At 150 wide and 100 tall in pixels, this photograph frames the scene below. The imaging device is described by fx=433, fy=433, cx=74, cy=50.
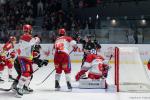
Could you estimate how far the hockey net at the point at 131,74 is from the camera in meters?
8.74

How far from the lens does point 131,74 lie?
29.3ft

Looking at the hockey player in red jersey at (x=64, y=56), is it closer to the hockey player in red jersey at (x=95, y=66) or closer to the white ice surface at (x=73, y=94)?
the white ice surface at (x=73, y=94)

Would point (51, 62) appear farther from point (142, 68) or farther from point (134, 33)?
point (142, 68)

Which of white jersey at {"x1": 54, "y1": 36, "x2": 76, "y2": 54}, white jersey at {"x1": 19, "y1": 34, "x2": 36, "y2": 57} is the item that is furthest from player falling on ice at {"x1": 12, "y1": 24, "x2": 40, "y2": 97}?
white jersey at {"x1": 54, "y1": 36, "x2": 76, "y2": 54}

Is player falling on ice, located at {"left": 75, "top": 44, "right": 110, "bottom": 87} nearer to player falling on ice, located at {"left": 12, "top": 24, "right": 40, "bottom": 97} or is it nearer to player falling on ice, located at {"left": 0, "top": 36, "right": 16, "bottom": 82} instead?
player falling on ice, located at {"left": 12, "top": 24, "right": 40, "bottom": 97}

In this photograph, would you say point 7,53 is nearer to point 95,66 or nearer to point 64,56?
point 64,56

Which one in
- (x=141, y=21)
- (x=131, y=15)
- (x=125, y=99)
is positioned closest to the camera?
(x=125, y=99)

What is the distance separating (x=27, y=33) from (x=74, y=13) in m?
9.73

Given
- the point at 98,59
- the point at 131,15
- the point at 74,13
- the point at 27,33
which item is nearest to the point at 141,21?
the point at 131,15

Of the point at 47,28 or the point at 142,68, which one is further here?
the point at 47,28

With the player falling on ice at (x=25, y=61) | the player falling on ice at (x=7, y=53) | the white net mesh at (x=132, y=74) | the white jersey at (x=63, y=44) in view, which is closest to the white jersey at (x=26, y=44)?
the player falling on ice at (x=25, y=61)

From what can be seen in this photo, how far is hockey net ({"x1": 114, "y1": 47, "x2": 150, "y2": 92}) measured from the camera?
874cm

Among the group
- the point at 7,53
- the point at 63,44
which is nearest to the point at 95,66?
the point at 63,44

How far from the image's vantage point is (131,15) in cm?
1691
